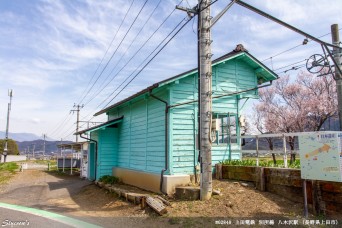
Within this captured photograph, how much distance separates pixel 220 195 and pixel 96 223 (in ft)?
13.1

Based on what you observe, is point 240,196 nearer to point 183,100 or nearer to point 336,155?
point 336,155

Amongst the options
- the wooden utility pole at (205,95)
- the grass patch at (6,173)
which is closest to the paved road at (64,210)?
the wooden utility pole at (205,95)

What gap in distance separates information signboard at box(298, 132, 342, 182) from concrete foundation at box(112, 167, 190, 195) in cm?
462

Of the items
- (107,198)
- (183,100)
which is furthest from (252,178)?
(107,198)

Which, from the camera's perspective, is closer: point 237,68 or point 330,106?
point 237,68

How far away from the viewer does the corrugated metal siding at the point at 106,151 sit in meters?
16.9

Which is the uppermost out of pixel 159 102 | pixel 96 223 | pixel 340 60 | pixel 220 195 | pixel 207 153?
pixel 340 60

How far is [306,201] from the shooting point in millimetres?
7461

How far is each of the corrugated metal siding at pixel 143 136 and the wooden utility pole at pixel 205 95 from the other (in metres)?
2.74

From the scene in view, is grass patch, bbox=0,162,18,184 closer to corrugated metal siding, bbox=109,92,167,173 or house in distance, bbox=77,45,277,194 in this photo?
corrugated metal siding, bbox=109,92,167,173

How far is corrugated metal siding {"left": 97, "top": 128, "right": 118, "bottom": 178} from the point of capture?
1688 centimetres

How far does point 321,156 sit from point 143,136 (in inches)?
324

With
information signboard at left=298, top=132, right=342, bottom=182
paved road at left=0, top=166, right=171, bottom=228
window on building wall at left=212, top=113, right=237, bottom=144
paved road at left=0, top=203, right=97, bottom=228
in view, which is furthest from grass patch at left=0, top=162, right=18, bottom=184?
information signboard at left=298, top=132, right=342, bottom=182

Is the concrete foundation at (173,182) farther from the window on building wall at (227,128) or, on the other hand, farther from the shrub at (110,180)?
the shrub at (110,180)
